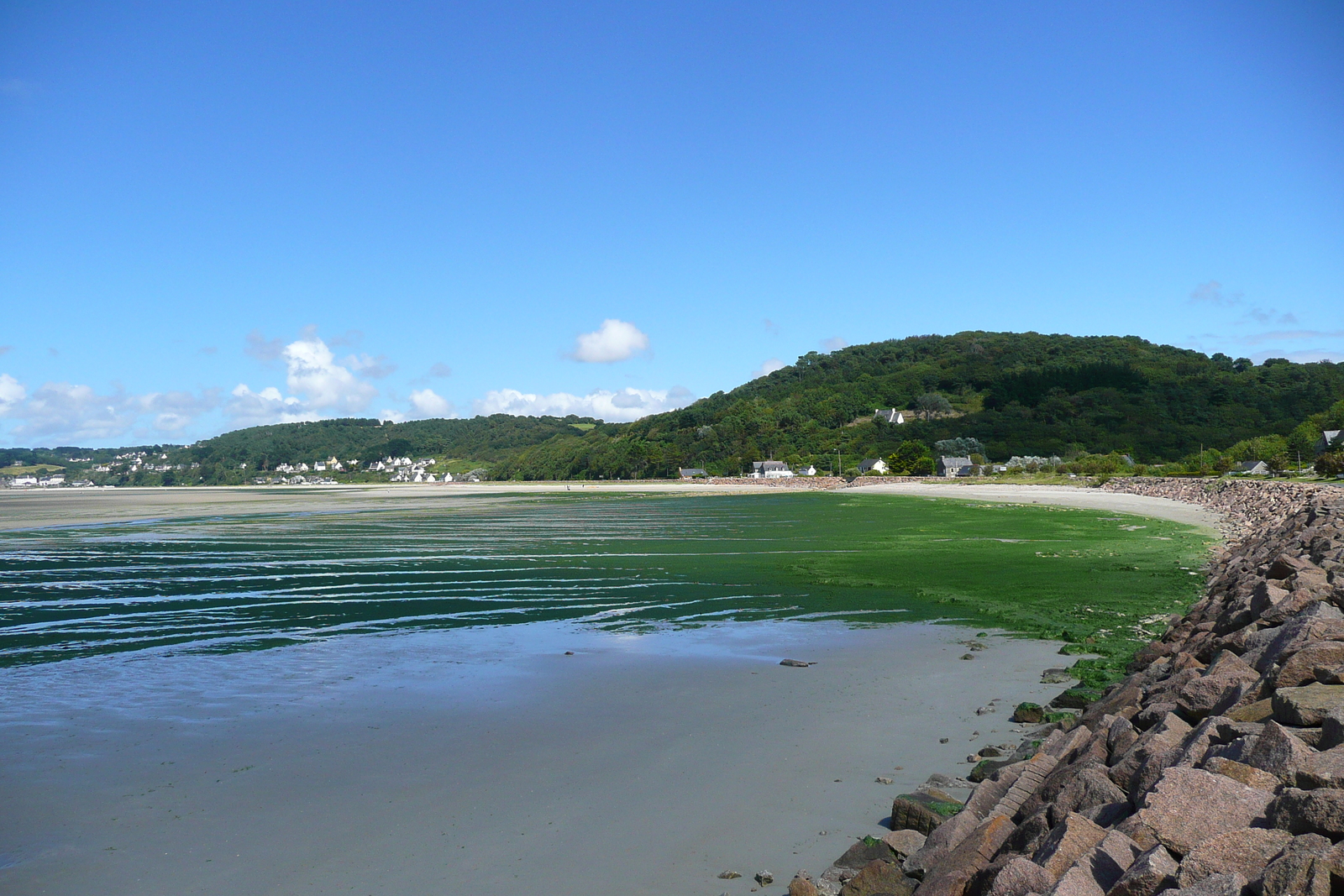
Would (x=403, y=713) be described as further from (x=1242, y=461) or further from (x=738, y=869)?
(x=1242, y=461)

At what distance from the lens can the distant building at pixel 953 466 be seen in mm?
116625

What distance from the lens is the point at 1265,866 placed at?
334 cm

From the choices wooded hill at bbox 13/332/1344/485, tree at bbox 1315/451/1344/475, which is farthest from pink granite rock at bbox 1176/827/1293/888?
wooded hill at bbox 13/332/1344/485

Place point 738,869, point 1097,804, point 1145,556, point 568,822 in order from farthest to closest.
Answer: point 1145,556
point 568,822
point 738,869
point 1097,804

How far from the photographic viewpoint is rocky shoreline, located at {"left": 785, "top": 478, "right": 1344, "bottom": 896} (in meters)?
3.57

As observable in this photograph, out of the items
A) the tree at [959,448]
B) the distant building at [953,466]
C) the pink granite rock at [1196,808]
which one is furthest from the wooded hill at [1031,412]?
the pink granite rock at [1196,808]

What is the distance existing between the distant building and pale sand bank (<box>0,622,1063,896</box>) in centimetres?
10987

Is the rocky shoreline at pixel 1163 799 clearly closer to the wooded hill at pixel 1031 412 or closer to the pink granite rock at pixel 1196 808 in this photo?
the pink granite rock at pixel 1196 808

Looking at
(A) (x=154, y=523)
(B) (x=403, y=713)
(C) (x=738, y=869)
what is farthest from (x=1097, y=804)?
(A) (x=154, y=523)

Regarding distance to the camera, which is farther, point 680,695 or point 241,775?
point 680,695

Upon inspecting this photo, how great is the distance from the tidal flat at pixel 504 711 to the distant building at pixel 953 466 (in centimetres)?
9718

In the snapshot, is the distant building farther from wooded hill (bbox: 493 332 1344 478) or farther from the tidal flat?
the tidal flat

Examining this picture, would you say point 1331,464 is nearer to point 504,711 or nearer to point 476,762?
point 504,711

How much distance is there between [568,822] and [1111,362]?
18598 centimetres
